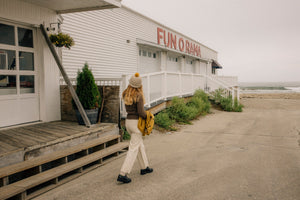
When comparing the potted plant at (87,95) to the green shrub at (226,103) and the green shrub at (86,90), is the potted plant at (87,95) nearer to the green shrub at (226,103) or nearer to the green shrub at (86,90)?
the green shrub at (86,90)

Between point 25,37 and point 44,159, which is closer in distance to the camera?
point 44,159

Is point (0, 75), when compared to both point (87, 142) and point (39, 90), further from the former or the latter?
point (87, 142)

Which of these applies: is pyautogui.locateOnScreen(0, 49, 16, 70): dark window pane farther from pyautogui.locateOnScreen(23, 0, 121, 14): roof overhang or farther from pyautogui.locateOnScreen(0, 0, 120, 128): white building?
pyautogui.locateOnScreen(23, 0, 121, 14): roof overhang

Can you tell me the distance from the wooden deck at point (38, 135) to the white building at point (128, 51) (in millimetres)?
1819

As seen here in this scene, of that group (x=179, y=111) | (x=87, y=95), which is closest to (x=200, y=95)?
(x=179, y=111)

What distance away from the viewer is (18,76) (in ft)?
19.7

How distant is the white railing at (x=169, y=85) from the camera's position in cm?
837

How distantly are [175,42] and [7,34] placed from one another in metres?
13.2

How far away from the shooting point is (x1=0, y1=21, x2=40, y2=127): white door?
18.7ft

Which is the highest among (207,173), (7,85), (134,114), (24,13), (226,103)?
(24,13)

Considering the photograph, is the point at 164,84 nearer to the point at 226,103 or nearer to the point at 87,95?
the point at 87,95

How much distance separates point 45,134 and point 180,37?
609 inches

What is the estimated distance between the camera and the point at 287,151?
5703mm

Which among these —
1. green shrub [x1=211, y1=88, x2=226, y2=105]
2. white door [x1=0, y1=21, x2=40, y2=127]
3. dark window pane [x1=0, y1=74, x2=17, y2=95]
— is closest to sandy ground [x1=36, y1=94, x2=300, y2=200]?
white door [x1=0, y1=21, x2=40, y2=127]
